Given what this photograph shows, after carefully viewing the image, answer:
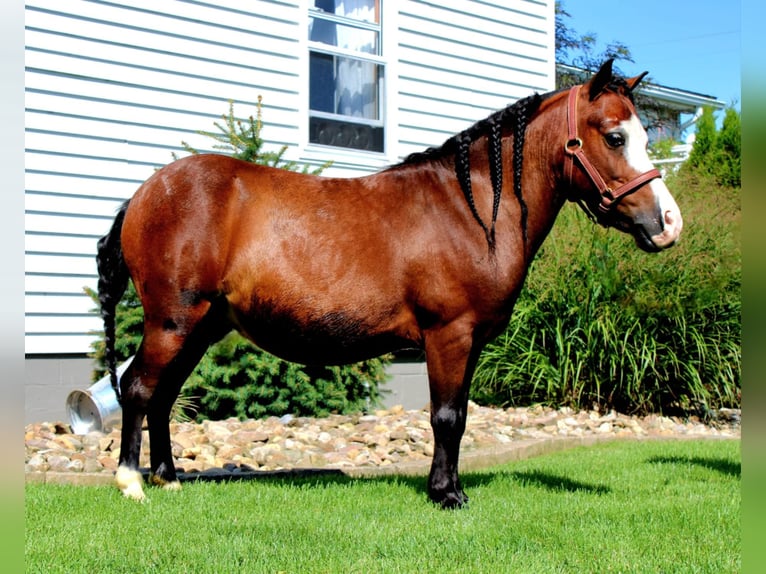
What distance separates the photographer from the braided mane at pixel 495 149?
4.25 metres

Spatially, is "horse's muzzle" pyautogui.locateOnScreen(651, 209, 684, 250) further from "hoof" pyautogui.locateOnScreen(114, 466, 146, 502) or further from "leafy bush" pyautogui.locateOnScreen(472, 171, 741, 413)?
"leafy bush" pyautogui.locateOnScreen(472, 171, 741, 413)

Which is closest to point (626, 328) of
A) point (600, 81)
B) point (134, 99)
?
point (600, 81)

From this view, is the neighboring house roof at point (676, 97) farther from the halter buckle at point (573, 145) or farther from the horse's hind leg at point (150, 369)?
the horse's hind leg at point (150, 369)

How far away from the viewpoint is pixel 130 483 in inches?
165

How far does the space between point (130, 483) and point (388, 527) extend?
1.49m

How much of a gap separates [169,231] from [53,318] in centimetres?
421

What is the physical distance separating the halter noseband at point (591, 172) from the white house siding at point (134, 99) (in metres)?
5.27

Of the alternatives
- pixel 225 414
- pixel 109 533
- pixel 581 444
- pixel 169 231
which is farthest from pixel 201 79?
pixel 109 533

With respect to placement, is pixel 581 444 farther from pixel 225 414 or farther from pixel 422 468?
pixel 225 414

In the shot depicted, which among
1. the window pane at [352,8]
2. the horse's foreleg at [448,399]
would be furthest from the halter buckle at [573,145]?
the window pane at [352,8]

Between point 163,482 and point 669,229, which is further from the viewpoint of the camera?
point 163,482

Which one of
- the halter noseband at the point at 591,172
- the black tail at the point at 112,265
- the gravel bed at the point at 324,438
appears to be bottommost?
the gravel bed at the point at 324,438

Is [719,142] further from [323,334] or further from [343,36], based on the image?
[323,334]

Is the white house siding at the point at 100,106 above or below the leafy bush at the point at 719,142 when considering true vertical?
below
